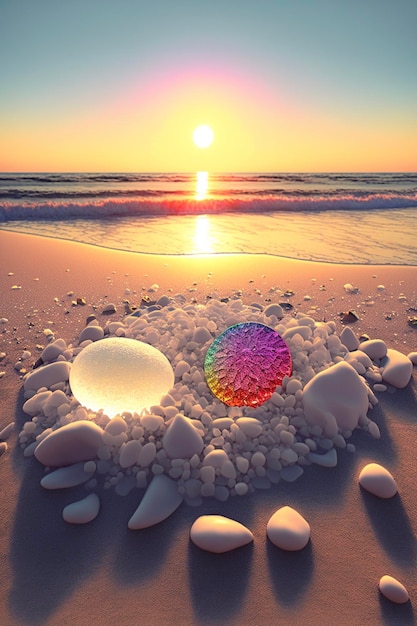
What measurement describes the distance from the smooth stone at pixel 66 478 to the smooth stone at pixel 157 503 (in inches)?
9.5

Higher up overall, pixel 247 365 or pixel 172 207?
pixel 247 365

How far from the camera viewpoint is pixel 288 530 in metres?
1.15

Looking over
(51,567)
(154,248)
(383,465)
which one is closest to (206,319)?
(383,465)

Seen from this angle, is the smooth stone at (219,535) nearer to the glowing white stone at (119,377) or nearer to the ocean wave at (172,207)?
the glowing white stone at (119,377)

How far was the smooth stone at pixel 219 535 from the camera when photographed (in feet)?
3.67

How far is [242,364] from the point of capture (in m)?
1.68

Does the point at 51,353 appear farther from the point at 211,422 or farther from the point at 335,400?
the point at 335,400

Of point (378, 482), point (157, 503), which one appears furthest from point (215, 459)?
point (378, 482)

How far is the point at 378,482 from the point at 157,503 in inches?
28.7

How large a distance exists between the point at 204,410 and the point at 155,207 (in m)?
7.77

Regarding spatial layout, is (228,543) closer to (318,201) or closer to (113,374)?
(113,374)

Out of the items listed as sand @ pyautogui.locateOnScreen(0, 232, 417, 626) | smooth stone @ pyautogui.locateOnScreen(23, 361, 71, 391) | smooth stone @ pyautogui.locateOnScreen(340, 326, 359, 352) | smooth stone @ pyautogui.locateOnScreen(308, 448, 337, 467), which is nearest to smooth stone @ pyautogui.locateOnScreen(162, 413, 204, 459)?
sand @ pyautogui.locateOnScreen(0, 232, 417, 626)

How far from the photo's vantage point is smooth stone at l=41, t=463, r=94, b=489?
53.3 inches

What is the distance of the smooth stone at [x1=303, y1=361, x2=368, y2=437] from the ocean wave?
6.89m
